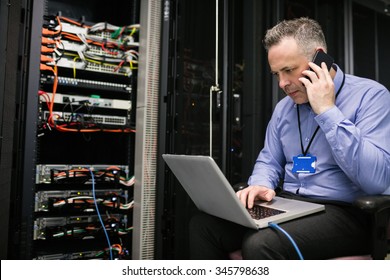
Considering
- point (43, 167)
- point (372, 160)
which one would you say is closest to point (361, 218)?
point (372, 160)

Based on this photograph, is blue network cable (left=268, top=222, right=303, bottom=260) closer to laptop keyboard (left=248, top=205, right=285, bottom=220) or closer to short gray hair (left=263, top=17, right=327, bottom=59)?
laptop keyboard (left=248, top=205, right=285, bottom=220)

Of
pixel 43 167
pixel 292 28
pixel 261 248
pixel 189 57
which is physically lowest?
pixel 261 248

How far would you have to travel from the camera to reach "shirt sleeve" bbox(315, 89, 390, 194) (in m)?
1.00

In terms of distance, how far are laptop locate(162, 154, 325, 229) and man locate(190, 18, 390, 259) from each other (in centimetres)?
3

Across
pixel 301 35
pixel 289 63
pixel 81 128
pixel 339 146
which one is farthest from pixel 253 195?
pixel 81 128

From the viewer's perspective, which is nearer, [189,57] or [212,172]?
[212,172]

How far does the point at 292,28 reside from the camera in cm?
120

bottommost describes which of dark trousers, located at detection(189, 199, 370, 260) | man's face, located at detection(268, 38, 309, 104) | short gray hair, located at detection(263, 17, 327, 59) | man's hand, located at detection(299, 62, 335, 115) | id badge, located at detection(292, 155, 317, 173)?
dark trousers, located at detection(189, 199, 370, 260)

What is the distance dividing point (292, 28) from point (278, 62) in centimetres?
13

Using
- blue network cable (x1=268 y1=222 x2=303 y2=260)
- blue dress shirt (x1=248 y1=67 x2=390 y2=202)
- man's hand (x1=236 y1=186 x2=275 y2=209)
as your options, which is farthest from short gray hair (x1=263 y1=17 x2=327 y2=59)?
blue network cable (x1=268 y1=222 x2=303 y2=260)

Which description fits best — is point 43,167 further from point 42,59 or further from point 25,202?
point 42,59

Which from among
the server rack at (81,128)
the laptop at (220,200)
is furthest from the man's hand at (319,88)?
the server rack at (81,128)

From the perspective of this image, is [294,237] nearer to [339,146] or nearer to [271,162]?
[339,146]

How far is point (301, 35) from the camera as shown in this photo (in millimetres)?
1187
